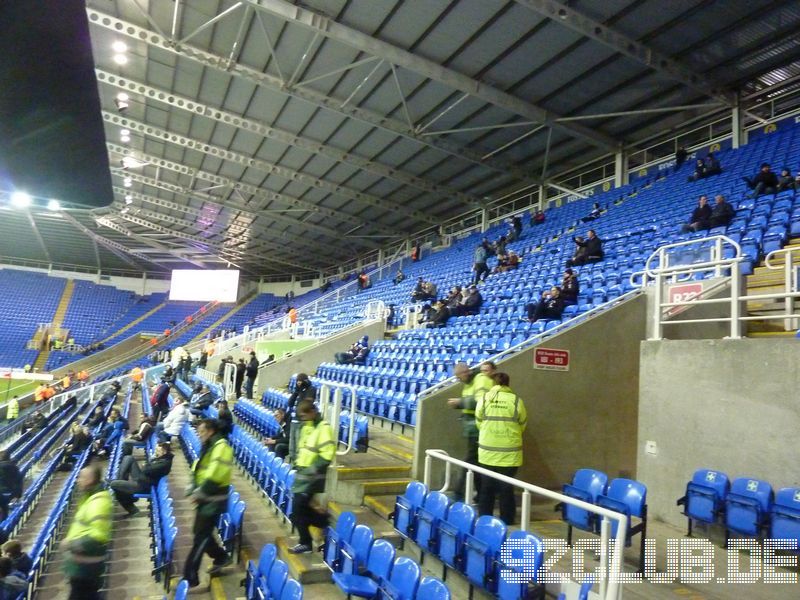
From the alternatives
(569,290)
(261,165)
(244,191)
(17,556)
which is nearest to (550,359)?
(569,290)

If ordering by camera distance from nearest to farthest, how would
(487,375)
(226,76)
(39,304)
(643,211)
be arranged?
(487,375), (643,211), (226,76), (39,304)

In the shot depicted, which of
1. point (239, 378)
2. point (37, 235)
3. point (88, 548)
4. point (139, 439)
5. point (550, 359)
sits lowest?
point (139, 439)

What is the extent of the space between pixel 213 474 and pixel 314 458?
32.2 inches

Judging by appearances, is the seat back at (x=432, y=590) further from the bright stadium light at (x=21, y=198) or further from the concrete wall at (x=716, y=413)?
the concrete wall at (x=716, y=413)

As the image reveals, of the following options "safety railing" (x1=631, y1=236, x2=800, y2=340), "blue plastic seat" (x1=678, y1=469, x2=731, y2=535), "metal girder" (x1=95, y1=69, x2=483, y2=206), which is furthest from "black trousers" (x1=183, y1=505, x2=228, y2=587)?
"metal girder" (x1=95, y1=69, x2=483, y2=206)

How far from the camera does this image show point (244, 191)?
22016 millimetres

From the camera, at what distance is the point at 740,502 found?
14.1 ft

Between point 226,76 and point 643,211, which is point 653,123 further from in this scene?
point 226,76

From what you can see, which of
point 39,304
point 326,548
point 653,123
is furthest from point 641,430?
point 39,304

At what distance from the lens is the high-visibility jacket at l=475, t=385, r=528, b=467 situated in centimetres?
465

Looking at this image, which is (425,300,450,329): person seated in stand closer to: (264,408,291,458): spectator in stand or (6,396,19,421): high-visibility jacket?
(264,408,291,458): spectator in stand

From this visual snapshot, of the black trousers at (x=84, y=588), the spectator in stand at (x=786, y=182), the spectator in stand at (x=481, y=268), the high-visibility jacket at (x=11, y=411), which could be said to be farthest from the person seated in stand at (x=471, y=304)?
the high-visibility jacket at (x=11, y=411)

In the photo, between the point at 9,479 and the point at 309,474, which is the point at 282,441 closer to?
the point at 309,474

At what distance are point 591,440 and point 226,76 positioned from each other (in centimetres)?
1249
